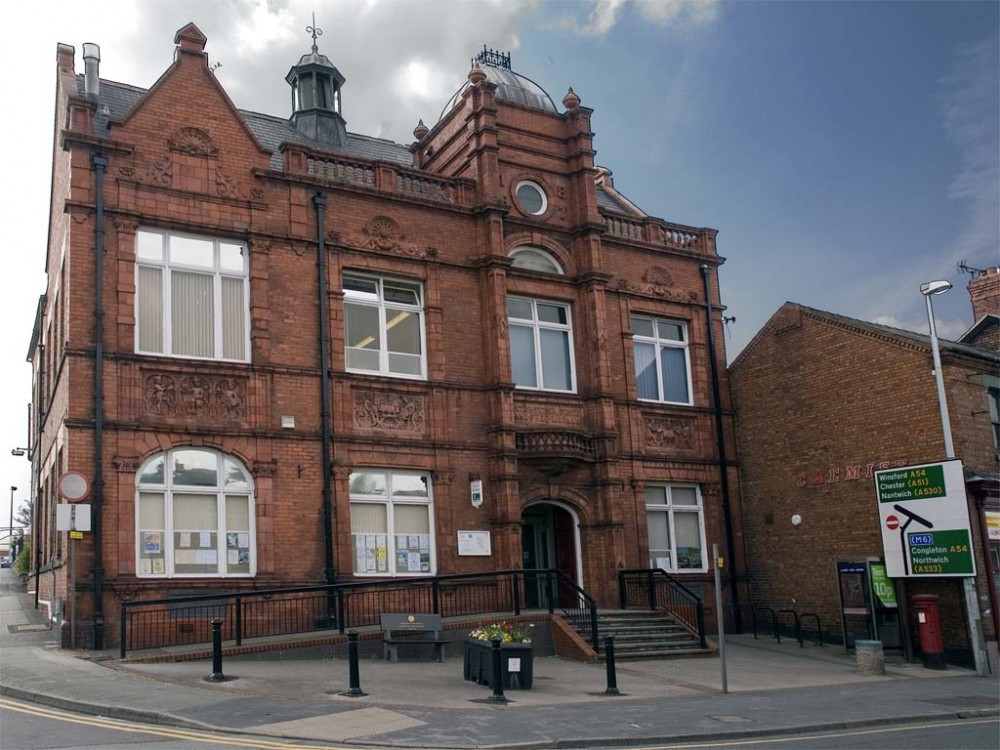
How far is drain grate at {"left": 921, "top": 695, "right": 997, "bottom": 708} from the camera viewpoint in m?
15.6

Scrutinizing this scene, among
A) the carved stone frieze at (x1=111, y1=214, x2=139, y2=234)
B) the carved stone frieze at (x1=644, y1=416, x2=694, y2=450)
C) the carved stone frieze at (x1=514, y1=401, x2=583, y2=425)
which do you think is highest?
the carved stone frieze at (x1=111, y1=214, x2=139, y2=234)

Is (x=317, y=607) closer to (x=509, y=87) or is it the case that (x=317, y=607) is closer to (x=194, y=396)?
(x=194, y=396)

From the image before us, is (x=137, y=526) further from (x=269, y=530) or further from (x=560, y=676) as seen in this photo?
(x=560, y=676)

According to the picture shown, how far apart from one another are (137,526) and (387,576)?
4998mm

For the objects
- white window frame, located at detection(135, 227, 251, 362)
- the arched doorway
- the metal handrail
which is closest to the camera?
white window frame, located at detection(135, 227, 251, 362)

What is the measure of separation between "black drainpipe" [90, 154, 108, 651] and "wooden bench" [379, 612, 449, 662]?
4767mm

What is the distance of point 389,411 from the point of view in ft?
72.4

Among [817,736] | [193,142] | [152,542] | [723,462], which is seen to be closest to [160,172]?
[193,142]

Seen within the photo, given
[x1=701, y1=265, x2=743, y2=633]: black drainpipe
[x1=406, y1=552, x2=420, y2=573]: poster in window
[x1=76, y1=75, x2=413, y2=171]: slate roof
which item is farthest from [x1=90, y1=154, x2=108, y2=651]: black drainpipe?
[x1=701, y1=265, x2=743, y2=633]: black drainpipe

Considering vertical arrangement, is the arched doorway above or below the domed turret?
below

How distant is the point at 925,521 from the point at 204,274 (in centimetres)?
1490

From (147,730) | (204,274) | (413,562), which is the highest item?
(204,274)

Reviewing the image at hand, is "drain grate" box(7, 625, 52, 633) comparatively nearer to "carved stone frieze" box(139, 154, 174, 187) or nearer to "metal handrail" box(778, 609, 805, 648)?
"carved stone frieze" box(139, 154, 174, 187)

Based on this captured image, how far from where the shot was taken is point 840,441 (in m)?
23.9
